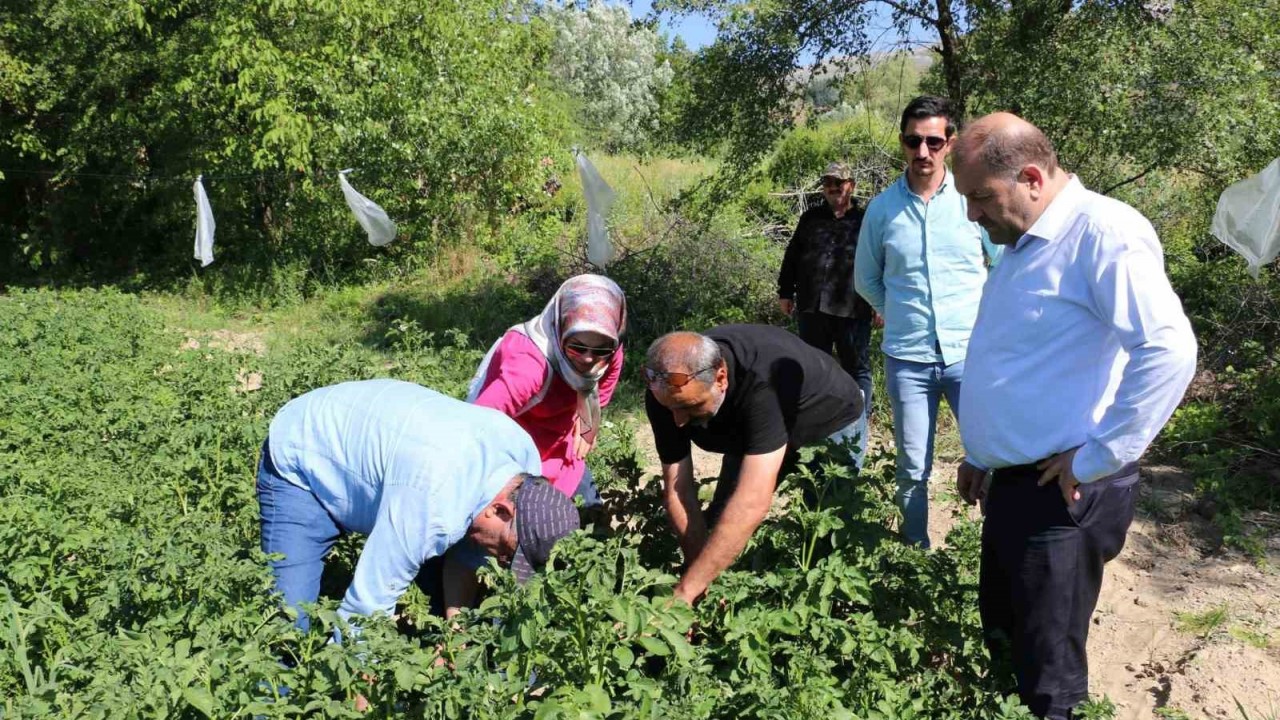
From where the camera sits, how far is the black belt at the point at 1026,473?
2.48 meters

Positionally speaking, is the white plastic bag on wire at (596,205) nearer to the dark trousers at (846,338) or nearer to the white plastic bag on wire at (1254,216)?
the dark trousers at (846,338)

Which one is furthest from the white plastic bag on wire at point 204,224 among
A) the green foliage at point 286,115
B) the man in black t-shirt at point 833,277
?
the man in black t-shirt at point 833,277

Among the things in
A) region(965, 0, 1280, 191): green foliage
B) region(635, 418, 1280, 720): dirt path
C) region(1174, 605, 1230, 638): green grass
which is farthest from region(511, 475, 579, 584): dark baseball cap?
region(965, 0, 1280, 191): green foliage

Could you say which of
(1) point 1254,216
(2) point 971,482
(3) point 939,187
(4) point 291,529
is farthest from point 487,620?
(1) point 1254,216

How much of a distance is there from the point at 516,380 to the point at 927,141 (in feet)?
6.11

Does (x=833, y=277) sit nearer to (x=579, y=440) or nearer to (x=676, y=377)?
(x=579, y=440)

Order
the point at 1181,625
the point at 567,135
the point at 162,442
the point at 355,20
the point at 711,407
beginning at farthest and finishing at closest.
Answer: the point at 567,135, the point at 355,20, the point at 162,442, the point at 1181,625, the point at 711,407

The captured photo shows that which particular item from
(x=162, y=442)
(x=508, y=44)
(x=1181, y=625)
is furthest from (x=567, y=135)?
(x=1181, y=625)

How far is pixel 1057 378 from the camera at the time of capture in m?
2.48

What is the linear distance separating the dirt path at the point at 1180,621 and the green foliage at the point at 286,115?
784 cm

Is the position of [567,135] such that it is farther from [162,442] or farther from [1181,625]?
[1181,625]

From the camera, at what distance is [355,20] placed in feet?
38.4

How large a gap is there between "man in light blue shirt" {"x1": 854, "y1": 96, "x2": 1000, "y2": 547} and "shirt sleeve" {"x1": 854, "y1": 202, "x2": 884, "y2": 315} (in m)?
0.03

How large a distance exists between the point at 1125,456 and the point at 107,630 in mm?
2870
